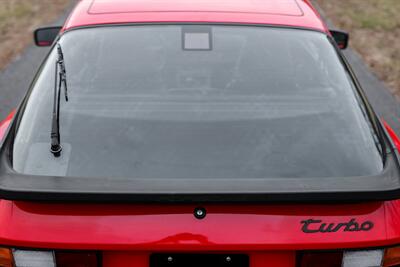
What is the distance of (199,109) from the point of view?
2.57m

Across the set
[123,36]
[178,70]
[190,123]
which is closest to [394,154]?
[190,123]

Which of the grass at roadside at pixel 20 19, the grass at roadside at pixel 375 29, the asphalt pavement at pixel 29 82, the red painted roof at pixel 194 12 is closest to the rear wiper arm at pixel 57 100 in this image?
the red painted roof at pixel 194 12

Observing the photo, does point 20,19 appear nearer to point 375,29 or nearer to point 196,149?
point 375,29

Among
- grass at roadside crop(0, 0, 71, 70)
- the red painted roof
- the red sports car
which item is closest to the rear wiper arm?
the red sports car

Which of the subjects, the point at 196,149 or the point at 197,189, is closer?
the point at 197,189

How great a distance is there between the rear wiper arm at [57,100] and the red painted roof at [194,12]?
42 cm

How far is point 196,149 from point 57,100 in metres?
0.66

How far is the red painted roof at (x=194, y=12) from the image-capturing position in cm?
309

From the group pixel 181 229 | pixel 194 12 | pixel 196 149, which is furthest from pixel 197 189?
pixel 194 12

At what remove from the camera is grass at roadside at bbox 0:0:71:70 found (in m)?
8.59

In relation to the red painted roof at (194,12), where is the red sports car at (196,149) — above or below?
below

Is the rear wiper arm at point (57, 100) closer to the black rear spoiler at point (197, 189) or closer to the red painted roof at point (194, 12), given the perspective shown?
the black rear spoiler at point (197, 189)

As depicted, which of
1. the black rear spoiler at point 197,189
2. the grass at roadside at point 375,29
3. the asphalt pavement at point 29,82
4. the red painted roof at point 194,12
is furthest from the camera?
the grass at roadside at point 375,29

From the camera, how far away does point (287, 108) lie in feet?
8.48
